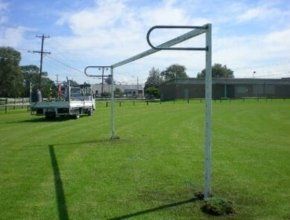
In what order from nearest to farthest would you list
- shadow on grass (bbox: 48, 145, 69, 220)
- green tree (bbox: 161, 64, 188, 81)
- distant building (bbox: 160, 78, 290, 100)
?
1. shadow on grass (bbox: 48, 145, 69, 220)
2. distant building (bbox: 160, 78, 290, 100)
3. green tree (bbox: 161, 64, 188, 81)

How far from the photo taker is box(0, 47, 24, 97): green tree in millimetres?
104000

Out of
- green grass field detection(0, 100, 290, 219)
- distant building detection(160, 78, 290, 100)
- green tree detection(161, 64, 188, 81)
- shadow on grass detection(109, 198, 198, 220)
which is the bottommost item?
shadow on grass detection(109, 198, 198, 220)

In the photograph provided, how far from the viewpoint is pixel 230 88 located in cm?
10681

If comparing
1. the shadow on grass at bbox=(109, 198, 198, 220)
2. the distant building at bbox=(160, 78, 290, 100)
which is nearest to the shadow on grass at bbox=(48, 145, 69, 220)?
the shadow on grass at bbox=(109, 198, 198, 220)

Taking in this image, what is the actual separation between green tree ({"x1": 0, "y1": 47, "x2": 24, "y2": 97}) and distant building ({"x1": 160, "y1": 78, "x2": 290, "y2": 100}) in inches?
1199

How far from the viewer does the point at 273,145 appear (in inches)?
603

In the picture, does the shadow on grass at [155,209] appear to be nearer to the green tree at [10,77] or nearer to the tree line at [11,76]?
the tree line at [11,76]

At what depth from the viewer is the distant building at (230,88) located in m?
101

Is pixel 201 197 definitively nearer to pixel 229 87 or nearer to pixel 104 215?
pixel 104 215

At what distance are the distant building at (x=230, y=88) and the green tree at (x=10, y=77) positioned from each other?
30449 millimetres

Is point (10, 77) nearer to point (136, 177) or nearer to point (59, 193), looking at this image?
point (136, 177)

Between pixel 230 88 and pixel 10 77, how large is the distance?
152 feet

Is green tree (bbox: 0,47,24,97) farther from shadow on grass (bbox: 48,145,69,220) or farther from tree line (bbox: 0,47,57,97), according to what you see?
shadow on grass (bbox: 48,145,69,220)

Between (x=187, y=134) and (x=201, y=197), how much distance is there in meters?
10.9
